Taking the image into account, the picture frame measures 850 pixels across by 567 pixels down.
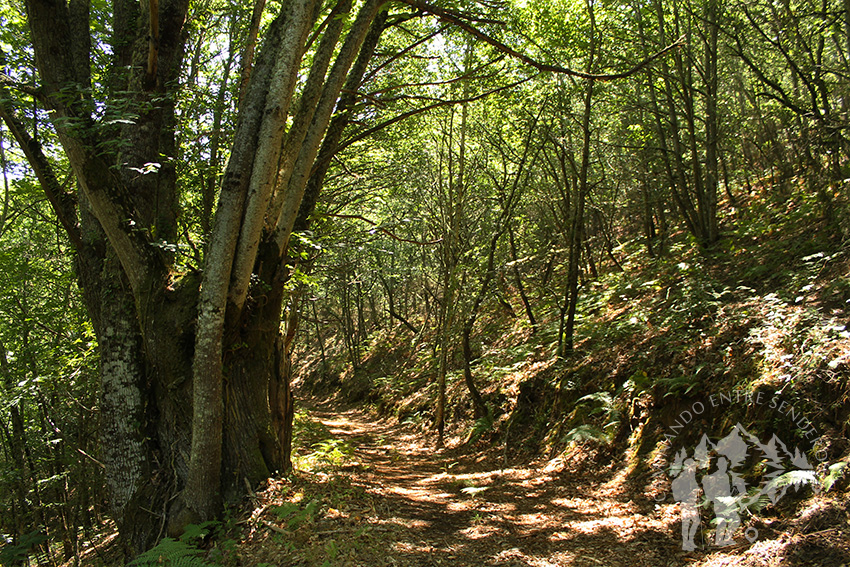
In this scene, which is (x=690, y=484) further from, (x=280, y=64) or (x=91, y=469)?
(x=91, y=469)

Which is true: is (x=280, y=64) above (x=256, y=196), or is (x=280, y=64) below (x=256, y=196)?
above

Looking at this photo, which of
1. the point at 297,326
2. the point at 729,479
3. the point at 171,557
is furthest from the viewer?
the point at 297,326

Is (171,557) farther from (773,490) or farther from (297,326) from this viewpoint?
(773,490)

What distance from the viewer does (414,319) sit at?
20.7 metres

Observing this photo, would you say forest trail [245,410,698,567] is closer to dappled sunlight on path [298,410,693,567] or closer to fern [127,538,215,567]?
dappled sunlight on path [298,410,693,567]

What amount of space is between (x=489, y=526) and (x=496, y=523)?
119 mm

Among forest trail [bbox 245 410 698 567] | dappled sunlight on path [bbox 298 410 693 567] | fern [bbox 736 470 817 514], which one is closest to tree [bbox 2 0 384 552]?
forest trail [bbox 245 410 698 567]

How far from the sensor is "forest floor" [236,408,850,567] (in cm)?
363

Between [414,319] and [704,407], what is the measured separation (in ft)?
52.8

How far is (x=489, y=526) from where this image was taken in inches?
188

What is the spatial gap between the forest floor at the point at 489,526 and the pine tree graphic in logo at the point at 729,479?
0.43 feet

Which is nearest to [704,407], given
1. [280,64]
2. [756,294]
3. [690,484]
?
[690,484]

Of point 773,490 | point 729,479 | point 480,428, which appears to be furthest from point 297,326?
point 773,490

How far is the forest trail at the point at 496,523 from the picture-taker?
3922mm
